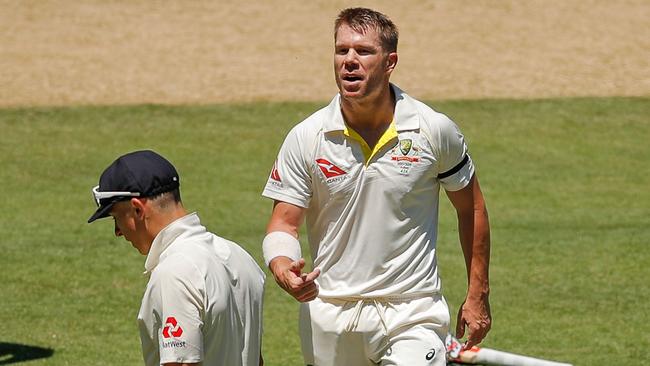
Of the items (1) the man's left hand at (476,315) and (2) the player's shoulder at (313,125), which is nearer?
(2) the player's shoulder at (313,125)

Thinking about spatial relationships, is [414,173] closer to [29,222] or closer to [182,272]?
[182,272]

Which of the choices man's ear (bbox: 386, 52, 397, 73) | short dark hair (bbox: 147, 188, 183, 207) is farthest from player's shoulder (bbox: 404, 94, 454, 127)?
short dark hair (bbox: 147, 188, 183, 207)

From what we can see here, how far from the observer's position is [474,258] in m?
7.17

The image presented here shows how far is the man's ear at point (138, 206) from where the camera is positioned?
550 centimetres

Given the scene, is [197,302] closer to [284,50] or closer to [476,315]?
[476,315]

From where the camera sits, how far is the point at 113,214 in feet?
18.2

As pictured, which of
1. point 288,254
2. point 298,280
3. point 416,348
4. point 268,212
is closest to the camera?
point 298,280

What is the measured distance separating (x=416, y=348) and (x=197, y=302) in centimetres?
190

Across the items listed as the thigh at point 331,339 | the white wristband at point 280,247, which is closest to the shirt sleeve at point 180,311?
the white wristband at point 280,247

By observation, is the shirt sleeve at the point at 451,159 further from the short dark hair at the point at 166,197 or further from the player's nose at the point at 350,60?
the short dark hair at the point at 166,197

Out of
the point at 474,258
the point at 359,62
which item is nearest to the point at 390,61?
the point at 359,62

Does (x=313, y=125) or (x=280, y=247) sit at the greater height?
(x=313, y=125)

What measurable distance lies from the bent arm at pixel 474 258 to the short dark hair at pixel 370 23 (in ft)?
2.76

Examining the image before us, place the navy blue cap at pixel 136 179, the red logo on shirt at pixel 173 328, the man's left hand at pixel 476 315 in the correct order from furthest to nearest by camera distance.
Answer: the man's left hand at pixel 476 315
the navy blue cap at pixel 136 179
the red logo on shirt at pixel 173 328
